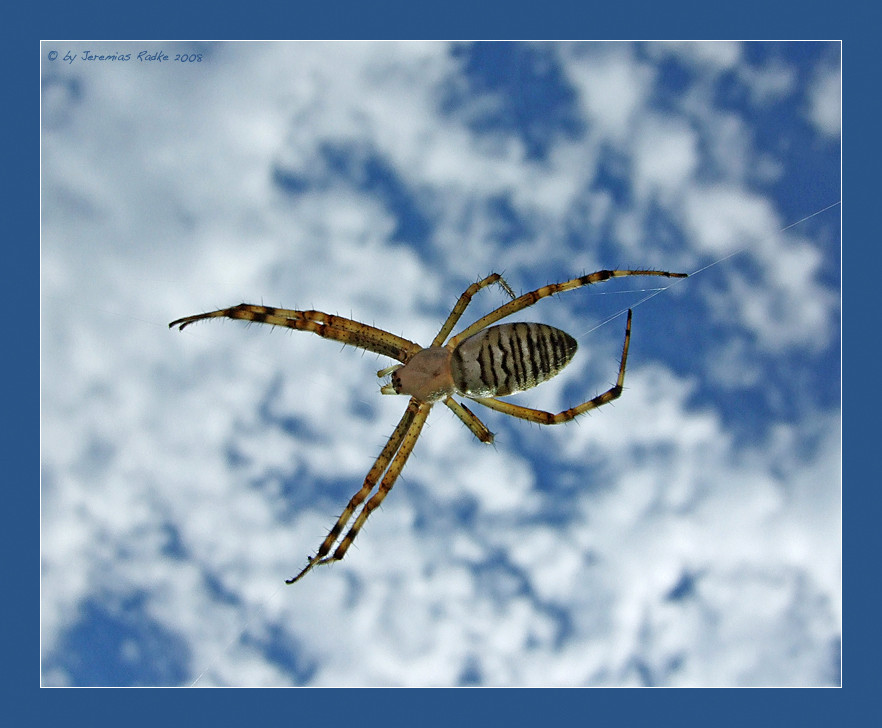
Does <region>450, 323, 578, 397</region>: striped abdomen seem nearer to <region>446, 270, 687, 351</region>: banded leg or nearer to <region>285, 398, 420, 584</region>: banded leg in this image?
<region>446, 270, 687, 351</region>: banded leg

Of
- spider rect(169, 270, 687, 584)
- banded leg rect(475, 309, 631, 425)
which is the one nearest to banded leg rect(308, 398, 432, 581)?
spider rect(169, 270, 687, 584)

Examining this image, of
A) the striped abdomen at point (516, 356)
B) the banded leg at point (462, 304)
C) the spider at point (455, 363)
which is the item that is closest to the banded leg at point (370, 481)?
the spider at point (455, 363)

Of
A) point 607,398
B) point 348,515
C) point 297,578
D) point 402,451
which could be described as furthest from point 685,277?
point 297,578

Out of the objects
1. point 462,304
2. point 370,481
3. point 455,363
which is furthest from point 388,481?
point 462,304

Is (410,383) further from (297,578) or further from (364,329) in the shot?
(297,578)

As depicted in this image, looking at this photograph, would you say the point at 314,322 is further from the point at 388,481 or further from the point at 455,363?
the point at 388,481

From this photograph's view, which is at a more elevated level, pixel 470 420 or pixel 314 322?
pixel 314 322

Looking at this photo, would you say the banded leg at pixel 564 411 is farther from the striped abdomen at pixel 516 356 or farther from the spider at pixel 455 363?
the striped abdomen at pixel 516 356
